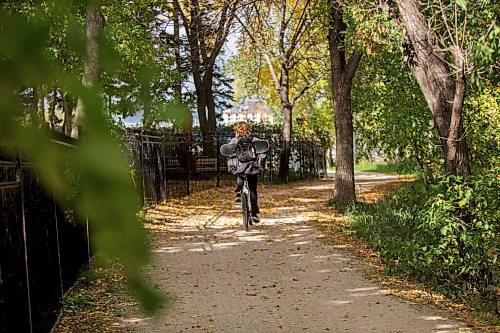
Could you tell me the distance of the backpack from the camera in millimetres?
11188

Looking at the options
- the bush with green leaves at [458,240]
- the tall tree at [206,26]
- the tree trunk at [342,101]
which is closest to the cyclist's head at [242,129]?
the tall tree at [206,26]

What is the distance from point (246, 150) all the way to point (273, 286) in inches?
161

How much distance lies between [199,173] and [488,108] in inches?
520

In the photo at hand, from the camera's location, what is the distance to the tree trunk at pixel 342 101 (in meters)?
14.4

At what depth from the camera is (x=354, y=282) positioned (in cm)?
765

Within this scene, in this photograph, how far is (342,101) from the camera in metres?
14.6

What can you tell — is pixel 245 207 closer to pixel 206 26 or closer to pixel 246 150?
pixel 246 150

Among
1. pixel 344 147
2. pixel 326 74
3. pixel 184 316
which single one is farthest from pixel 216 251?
pixel 326 74

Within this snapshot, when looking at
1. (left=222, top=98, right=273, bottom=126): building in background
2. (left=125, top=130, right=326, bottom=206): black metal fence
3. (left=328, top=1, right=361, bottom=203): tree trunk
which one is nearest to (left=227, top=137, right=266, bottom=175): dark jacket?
(left=125, top=130, right=326, bottom=206): black metal fence

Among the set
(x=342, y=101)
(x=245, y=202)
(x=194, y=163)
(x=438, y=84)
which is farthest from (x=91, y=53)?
(x=194, y=163)

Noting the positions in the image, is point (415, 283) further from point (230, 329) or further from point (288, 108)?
point (288, 108)

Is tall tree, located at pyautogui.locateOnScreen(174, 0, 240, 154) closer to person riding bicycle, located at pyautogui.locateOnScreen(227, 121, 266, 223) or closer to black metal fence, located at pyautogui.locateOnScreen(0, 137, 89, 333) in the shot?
person riding bicycle, located at pyautogui.locateOnScreen(227, 121, 266, 223)

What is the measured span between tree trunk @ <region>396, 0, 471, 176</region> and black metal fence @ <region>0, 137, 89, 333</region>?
15.1ft

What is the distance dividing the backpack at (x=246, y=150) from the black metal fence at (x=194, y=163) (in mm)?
954
